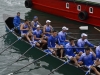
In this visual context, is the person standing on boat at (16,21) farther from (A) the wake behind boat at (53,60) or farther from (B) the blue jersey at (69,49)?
(B) the blue jersey at (69,49)

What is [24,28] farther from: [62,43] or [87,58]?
[87,58]

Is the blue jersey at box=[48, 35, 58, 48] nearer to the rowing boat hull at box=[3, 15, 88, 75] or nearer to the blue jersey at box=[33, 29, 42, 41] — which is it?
the rowing boat hull at box=[3, 15, 88, 75]

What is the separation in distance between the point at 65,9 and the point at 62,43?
7.44 meters

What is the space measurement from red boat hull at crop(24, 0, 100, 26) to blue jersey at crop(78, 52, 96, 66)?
7750mm

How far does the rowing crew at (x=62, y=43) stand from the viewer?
1381 cm

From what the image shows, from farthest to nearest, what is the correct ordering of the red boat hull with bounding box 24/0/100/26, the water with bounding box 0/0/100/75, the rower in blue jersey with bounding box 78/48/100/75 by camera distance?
the red boat hull with bounding box 24/0/100/26
the water with bounding box 0/0/100/75
the rower in blue jersey with bounding box 78/48/100/75

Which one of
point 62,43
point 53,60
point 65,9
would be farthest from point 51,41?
point 65,9

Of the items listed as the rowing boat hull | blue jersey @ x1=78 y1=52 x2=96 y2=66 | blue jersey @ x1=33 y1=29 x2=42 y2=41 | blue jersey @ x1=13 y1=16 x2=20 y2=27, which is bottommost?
the rowing boat hull

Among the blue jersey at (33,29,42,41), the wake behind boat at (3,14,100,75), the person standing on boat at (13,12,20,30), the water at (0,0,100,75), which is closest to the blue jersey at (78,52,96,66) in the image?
the wake behind boat at (3,14,100,75)

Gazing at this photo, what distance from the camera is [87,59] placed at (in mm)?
13656

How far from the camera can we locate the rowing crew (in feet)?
45.3

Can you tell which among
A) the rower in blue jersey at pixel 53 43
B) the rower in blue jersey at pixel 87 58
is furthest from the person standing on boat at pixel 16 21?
the rower in blue jersey at pixel 87 58

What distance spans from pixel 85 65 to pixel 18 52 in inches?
214

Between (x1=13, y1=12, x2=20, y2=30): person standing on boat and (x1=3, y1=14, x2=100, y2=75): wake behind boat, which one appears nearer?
(x1=3, y1=14, x2=100, y2=75): wake behind boat
